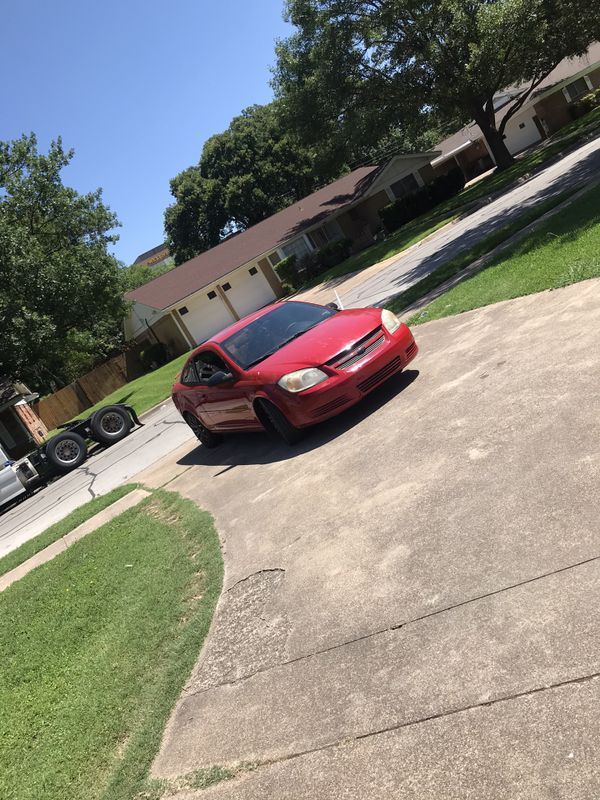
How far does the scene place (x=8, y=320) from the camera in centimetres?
2184

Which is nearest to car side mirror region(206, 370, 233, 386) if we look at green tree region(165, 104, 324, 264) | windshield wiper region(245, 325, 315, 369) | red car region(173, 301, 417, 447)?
red car region(173, 301, 417, 447)

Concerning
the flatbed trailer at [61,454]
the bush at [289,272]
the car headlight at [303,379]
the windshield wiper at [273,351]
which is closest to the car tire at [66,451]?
the flatbed trailer at [61,454]

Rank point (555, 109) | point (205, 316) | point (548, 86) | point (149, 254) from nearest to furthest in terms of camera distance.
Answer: point (205, 316) → point (548, 86) → point (555, 109) → point (149, 254)

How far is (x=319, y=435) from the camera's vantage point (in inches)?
Result: 295

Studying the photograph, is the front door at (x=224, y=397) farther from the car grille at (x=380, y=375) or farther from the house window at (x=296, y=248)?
the house window at (x=296, y=248)

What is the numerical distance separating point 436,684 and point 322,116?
34.1m

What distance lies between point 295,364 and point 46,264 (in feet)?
65.0

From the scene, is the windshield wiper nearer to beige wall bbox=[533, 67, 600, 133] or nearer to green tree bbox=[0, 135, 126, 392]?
green tree bbox=[0, 135, 126, 392]

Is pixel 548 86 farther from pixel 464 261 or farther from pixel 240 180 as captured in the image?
pixel 464 261

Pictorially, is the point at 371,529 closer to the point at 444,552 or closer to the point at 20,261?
the point at 444,552

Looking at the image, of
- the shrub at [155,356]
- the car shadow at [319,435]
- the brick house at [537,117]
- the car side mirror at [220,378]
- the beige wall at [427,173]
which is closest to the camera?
the car shadow at [319,435]

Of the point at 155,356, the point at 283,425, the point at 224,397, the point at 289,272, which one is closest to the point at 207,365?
the point at 224,397

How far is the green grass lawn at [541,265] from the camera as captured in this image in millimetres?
7926

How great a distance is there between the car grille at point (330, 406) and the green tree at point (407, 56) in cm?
2666
